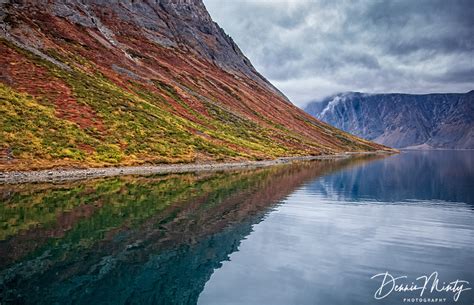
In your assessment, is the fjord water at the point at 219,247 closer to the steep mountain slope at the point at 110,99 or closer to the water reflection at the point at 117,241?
the water reflection at the point at 117,241

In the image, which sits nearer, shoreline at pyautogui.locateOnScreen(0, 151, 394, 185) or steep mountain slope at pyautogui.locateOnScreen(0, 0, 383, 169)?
shoreline at pyautogui.locateOnScreen(0, 151, 394, 185)

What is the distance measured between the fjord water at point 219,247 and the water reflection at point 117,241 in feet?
0.25

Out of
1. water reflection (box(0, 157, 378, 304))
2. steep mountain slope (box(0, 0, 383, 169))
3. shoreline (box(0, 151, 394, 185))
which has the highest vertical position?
steep mountain slope (box(0, 0, 383, 169))

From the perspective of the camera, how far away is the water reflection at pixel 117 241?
15.7 metres

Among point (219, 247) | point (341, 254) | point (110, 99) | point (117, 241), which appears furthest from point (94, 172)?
point (341, 254)

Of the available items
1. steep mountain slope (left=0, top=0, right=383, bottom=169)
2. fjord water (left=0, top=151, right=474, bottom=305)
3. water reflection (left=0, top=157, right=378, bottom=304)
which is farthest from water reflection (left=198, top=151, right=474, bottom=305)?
steep mountain slope (left=0, top=0, right=383, bottom=169)

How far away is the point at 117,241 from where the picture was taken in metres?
23.0

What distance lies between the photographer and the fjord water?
15.7 meters

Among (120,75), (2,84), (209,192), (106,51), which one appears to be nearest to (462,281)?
(209,192)

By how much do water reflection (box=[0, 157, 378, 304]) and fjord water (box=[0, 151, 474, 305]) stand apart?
0.07m

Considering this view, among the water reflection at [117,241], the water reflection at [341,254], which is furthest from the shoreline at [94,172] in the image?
the water reflection at [341,254]

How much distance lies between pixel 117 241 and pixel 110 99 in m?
85.2

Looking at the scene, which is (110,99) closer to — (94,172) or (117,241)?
(94,172)

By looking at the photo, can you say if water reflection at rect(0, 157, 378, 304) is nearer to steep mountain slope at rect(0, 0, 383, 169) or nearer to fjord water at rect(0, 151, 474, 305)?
fjord water at rect(0, 151, 474, 305)
